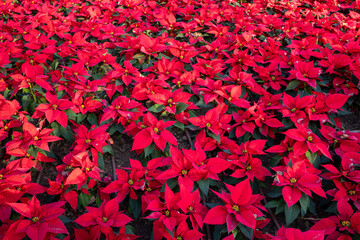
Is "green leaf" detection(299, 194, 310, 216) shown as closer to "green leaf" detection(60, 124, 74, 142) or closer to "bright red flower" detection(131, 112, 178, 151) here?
"bright red flower" detection(131, 112, 178, 151)

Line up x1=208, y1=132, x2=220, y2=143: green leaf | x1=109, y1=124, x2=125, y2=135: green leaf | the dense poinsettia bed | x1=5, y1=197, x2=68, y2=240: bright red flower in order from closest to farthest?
x1=5, y1=197, x2=68, y2=240: bright red flower, the dense poinsettia bed, x1=208, y1=132, x2=220, y2=143: green leaf, x1=109, y1=124, x2=125, y2=135: green leaf

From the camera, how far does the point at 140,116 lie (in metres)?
1.74

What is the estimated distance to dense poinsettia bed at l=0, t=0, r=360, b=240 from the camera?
1.19m

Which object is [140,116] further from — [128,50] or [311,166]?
[311,166]

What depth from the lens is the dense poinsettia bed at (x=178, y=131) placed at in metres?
1.19

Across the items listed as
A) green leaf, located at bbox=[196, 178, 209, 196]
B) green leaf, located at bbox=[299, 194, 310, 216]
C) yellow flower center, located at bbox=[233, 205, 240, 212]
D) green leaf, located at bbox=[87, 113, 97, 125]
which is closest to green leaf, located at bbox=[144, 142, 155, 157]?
green leaf, located at bbox=[196, 178, 209, 196]

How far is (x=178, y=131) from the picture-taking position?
1.86 meters

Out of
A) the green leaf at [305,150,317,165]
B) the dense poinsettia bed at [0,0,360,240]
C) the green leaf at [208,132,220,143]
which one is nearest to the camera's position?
the dense poinsettia bed at [0,0,360,240]

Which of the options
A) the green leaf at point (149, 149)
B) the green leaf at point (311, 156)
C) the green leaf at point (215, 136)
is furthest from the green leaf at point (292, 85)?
the green leaf at point (149, 149)

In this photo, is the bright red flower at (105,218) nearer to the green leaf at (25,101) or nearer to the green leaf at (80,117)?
the green leaf at (80,117)

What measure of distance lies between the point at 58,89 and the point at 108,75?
346mm

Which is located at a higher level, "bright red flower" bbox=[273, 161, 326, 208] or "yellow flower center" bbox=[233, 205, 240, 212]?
"bright red flower" bbox=[273, 161, 326, 208]

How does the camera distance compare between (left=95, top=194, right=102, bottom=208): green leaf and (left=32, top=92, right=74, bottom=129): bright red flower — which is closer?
(left=95, top=194, right=102, bottom=208): green leaf

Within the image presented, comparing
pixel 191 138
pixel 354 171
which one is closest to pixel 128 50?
pixel 191 138
